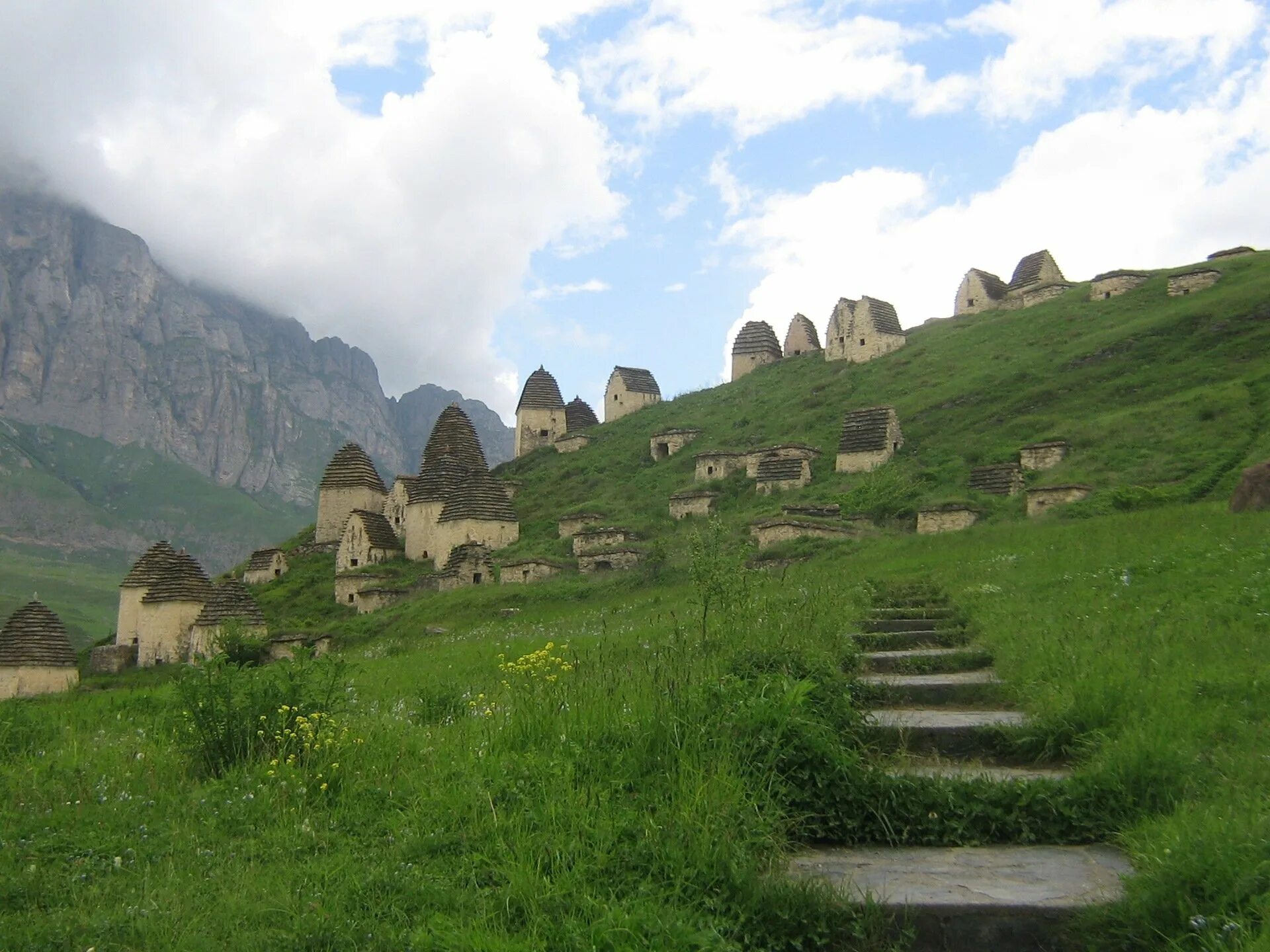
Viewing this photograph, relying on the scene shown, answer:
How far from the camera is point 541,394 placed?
72562mm

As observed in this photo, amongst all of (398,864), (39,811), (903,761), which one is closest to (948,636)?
(903,761)

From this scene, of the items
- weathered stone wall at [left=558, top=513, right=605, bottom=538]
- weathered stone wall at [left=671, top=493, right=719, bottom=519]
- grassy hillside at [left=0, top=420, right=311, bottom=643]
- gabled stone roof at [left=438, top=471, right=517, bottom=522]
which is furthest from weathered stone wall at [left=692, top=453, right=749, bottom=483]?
grassy hillside at [left=0, top=420, right=311, bottom=643]

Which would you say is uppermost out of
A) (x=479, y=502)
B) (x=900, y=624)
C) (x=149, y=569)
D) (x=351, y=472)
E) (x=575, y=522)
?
(x=351, y=472)

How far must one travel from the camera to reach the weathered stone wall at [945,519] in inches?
1246

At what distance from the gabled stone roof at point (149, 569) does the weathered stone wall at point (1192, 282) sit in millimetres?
46509

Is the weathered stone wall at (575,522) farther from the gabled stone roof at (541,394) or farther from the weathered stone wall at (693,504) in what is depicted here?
the gabled stone roof at (541,394)

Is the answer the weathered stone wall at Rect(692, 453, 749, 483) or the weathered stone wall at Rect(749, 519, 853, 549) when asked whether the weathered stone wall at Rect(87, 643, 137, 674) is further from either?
the weathered stone wall at Rect(749, 519, 853, 549)

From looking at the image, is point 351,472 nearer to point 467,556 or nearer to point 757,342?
point 467,556

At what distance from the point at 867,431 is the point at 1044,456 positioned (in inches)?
328

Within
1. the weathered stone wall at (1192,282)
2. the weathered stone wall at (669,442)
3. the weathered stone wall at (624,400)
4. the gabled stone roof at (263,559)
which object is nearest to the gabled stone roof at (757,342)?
the weathered stone wall at (624,400)

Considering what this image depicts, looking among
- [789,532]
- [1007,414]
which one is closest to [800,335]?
[1007,414]

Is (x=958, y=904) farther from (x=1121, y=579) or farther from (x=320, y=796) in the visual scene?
(x=1121, y=579)

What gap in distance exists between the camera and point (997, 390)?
4512 centimetres

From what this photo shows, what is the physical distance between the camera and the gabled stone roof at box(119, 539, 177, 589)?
4509cm
